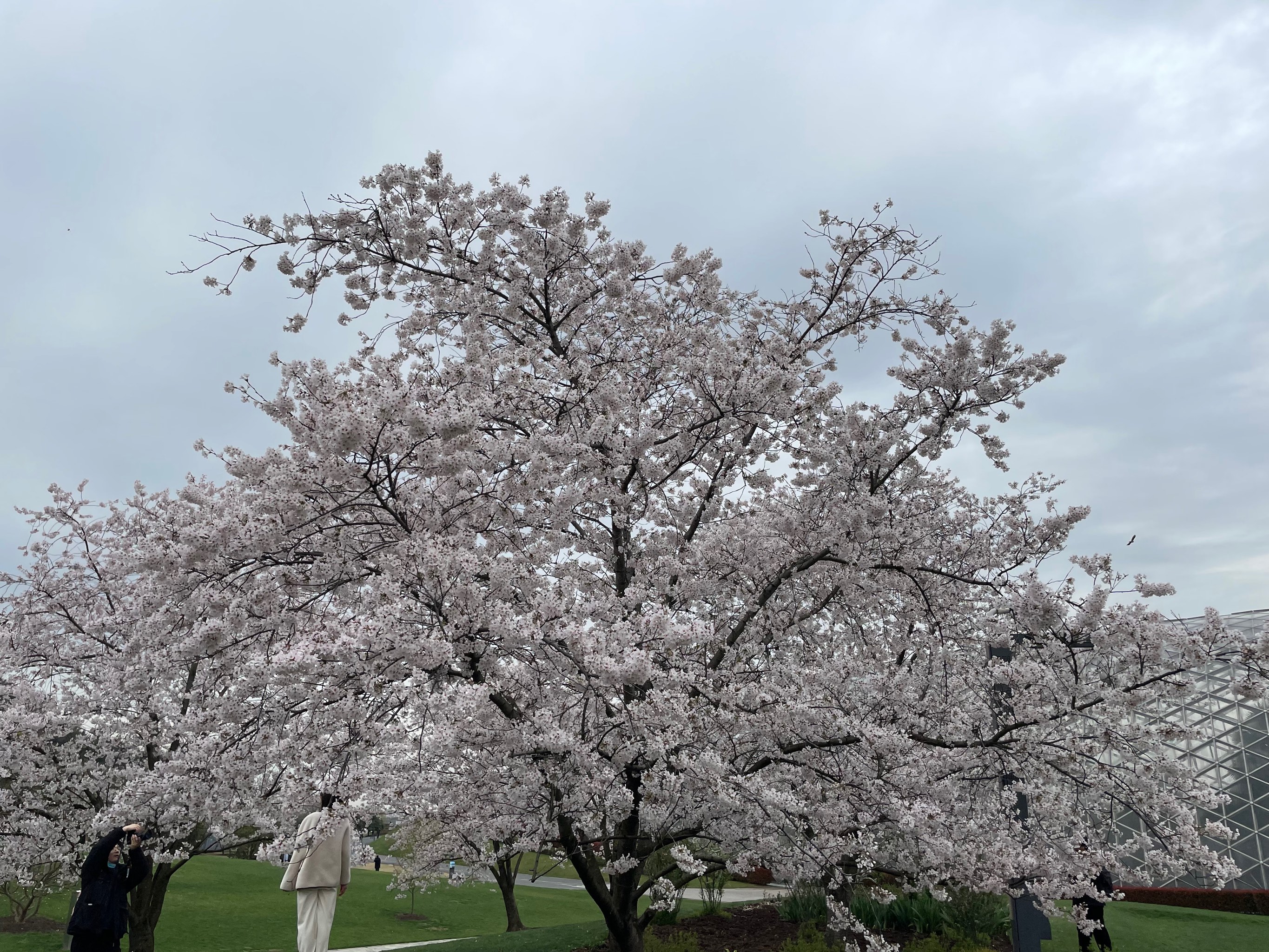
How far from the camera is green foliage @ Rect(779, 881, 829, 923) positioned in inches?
479

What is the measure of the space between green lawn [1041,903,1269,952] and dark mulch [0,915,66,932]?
20.4m

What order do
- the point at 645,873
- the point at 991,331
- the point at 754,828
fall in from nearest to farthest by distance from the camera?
1. the point at 754,828
2. the point at 991,331
3. the point at 645,873

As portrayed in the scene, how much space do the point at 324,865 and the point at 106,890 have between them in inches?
98.2

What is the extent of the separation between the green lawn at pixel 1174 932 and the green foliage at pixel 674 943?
5.33 meters

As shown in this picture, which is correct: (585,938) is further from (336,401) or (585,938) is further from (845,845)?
(336,401)

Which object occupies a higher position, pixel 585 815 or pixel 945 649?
pixel 945 649

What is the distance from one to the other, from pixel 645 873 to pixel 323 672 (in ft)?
23.0

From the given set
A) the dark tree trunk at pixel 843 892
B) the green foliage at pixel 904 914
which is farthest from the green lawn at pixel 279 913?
the green foliage at pixel 904 914

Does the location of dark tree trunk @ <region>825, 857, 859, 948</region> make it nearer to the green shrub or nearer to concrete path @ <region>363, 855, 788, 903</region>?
the green shrub

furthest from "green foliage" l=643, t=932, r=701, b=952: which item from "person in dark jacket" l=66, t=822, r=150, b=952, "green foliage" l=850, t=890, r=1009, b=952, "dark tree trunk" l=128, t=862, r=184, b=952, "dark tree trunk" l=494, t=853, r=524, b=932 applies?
"dark tree trunk" l=494, t=853, r=524, b=932

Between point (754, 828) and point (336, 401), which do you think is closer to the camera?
point (336, 401)

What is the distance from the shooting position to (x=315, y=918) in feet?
22.0

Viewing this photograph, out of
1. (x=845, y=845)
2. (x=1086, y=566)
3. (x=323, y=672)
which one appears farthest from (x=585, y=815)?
(x=1086, y=566)

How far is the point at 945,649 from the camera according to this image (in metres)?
8.35
